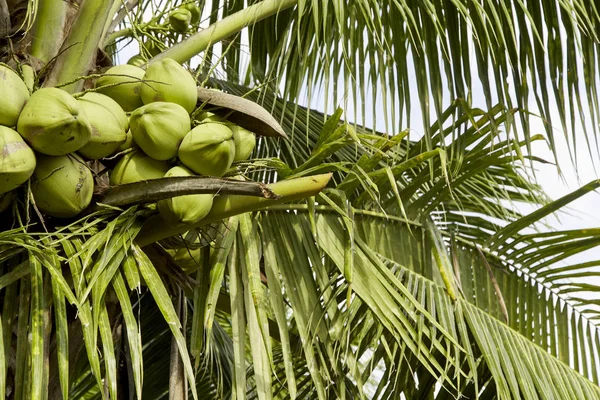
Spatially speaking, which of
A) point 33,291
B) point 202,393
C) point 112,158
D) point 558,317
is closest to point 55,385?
point 33,291

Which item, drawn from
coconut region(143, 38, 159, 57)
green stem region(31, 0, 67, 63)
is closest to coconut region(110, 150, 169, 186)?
green stem region(31, 0, 67, 63)

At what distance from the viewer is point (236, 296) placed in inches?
69.9

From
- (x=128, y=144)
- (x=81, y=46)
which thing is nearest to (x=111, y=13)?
(x=81, y=46)

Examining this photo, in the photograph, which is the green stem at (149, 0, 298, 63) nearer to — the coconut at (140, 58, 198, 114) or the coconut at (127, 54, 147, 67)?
the coconut at (127, 54, 147, 67)

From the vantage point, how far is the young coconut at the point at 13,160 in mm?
1331

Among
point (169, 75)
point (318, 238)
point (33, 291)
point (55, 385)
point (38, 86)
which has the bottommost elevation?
point (55, 385)

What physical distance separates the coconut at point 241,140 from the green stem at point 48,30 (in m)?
0.45

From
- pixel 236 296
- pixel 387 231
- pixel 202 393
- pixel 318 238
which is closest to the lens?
pixel 236 296

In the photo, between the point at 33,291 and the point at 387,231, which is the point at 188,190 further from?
the point at 387,231

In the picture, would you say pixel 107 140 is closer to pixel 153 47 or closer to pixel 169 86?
pixel 169 86

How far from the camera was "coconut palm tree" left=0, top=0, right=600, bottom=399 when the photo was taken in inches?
56.4

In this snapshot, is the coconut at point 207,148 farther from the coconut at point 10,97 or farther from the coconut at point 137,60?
the coconut at point 137,60

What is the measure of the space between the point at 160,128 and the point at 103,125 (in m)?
0.10

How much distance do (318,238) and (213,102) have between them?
1.83 ft
